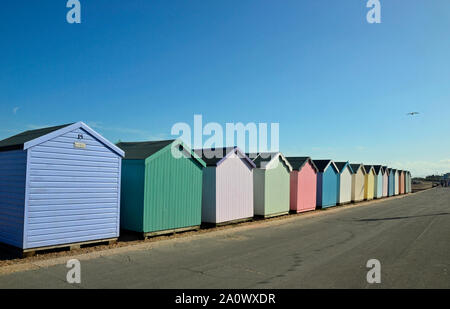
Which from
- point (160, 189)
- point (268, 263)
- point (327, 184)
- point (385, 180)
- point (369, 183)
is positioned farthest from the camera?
point (385, 180)

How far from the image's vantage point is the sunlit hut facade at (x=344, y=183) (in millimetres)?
30500

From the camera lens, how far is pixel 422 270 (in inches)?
334

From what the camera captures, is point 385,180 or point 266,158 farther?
point 385,180

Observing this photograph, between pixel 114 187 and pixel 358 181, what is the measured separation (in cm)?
2962

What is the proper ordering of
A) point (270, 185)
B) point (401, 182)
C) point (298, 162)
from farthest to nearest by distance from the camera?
point (401, 182) < point (298, 162) < point (270, 185)

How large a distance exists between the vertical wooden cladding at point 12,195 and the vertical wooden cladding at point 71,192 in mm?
288

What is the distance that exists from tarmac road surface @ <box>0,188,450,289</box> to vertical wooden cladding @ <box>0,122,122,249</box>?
163cm

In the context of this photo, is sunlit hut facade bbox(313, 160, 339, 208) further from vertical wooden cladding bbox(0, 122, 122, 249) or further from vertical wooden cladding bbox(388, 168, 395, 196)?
vertical wooden cladding bbox(388, 168, 395, 196)

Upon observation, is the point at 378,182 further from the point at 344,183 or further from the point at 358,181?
the point at 344,183

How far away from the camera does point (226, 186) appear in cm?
1670

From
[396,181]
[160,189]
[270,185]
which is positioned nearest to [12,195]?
[160,189]

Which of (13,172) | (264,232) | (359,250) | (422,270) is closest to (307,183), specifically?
(264,232)

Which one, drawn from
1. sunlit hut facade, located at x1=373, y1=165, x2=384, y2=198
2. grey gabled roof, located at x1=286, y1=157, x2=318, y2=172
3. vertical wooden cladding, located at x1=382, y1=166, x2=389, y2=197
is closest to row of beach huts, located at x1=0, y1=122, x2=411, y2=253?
grey gabled roof, located at x1=286, y1=157, x2=318, y2=172
